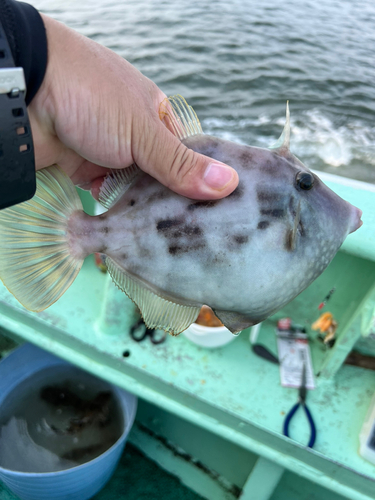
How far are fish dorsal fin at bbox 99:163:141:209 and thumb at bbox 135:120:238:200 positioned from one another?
0.17ft

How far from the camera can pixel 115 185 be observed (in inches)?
45.8

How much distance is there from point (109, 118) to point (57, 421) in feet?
6.81

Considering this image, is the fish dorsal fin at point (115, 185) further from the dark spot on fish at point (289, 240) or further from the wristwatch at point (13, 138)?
the dark spot on fish at point (289, 240)

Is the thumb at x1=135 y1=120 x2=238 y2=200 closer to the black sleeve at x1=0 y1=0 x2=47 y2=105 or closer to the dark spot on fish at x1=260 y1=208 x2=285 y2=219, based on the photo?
the dark spot on fish at x1=260 y1=208 x2=285 y2=219

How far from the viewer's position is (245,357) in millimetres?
2316

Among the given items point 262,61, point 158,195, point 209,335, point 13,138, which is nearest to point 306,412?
point 209,335

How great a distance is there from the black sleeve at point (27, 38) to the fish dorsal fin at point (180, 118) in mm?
340

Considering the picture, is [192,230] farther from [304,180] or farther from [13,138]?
[13,138]

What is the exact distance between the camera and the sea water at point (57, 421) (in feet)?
7.43

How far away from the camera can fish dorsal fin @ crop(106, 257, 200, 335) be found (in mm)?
1149

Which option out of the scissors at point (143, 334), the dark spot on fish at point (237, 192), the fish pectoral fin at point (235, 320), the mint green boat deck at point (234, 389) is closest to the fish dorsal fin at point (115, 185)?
the dark spot on fish at point (237, 192)

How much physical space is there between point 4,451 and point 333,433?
1866 mm

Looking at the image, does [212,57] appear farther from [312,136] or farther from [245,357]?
[245,357]

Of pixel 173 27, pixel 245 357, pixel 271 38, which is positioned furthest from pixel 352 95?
pixel 245 357
